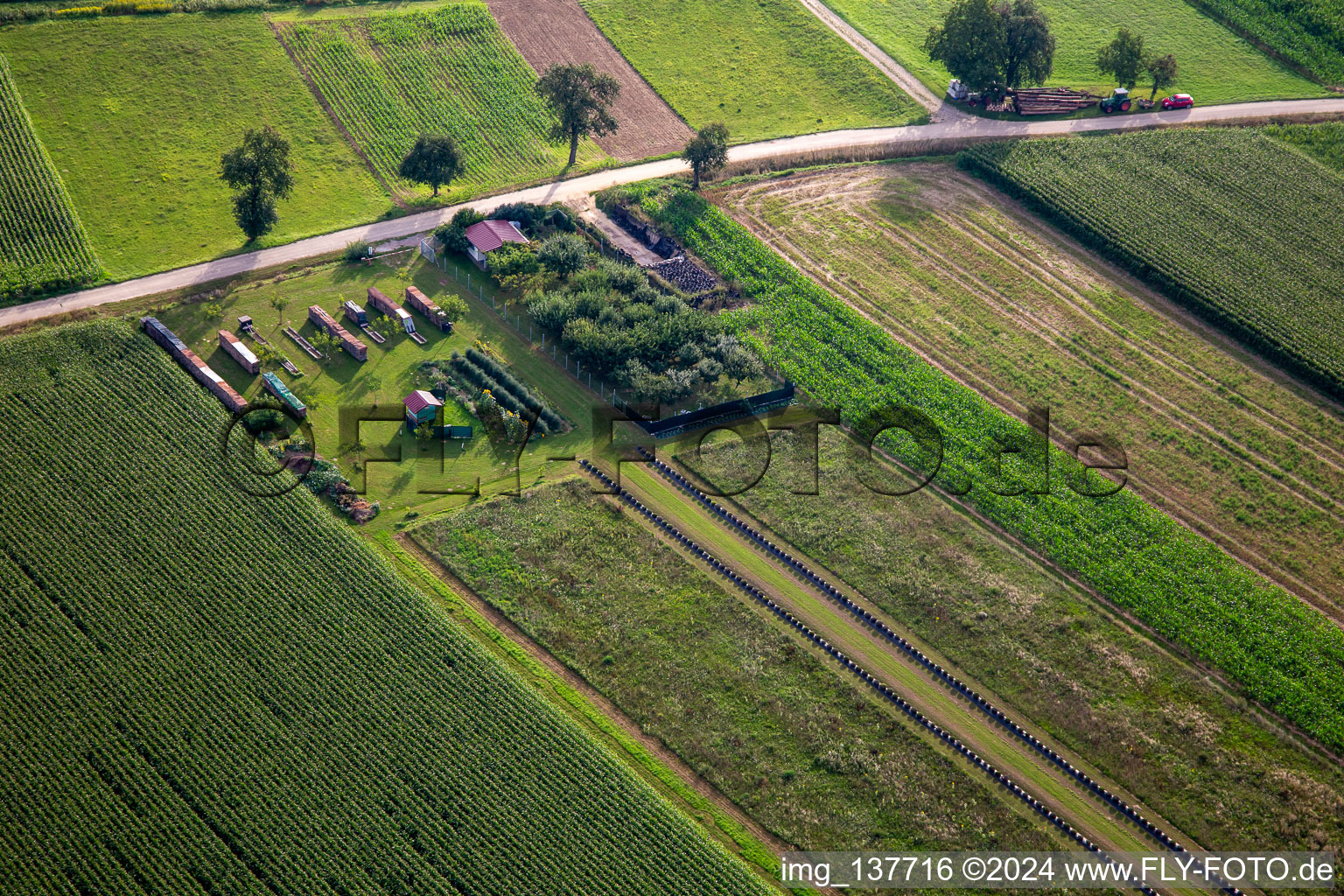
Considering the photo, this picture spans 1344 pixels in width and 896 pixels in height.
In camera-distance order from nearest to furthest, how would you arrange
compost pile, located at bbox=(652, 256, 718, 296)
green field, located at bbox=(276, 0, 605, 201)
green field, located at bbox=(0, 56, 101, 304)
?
green field, located at bbox=(0, 56, 101, 304) < compost pile, located at bbox=(652, 256, 718, 296) < green field, located at bbox=(276, 0, 605, 201)

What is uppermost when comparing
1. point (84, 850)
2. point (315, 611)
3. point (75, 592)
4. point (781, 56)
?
point (781, 56)

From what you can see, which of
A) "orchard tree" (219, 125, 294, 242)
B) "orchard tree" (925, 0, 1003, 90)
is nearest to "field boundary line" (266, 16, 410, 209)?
"orchard tree" (219, 125, 294, 242)

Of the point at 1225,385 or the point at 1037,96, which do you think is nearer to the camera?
the point at 1225,385

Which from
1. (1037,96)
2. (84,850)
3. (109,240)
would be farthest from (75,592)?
(1037,96)

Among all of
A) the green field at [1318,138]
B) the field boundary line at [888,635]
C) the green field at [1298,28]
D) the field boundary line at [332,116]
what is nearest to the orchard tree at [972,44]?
the green field at [1318,138]

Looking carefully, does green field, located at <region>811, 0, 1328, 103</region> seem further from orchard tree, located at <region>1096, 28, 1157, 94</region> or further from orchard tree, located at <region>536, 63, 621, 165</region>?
orchard tree, located at <region>536, 63, 621, 165</region>

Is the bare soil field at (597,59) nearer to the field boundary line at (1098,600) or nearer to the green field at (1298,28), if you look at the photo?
the field boundary line at (1098,600)

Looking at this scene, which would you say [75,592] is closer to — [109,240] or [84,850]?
[84,850]

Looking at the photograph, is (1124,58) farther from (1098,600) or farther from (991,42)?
(1098,600)
